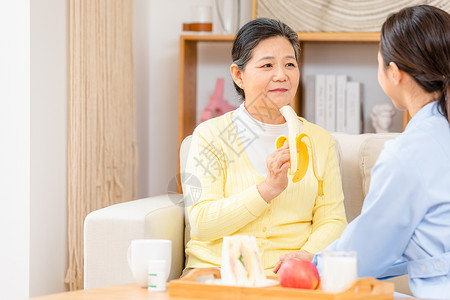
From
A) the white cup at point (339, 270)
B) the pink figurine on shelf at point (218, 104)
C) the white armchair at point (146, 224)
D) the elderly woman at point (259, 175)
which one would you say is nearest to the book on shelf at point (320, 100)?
the pink figurine on shelf at point (218, 104)

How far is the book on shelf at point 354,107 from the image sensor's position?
3.13 meters

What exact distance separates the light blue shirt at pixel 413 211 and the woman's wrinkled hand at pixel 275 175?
1.48ft

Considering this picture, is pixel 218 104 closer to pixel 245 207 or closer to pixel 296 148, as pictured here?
pixel 245 207

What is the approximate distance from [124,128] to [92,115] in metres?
0.32

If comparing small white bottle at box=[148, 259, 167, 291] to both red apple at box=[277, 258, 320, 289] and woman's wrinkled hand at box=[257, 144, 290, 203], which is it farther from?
woman's wrinkled hand at box=[257, 144, 290, 203]

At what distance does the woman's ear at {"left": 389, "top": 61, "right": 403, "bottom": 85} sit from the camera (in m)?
1.38

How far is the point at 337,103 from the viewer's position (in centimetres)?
316

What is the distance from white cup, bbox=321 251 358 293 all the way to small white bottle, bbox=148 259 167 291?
1.10 feet

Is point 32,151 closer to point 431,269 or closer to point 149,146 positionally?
point 149,146

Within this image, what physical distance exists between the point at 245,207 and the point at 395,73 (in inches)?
25.2

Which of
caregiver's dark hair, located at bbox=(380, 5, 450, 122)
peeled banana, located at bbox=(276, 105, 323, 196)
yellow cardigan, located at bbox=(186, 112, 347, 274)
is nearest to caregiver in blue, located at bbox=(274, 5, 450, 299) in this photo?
caregiver's dark hair, located at bbox=(380, 5, 450, 122)

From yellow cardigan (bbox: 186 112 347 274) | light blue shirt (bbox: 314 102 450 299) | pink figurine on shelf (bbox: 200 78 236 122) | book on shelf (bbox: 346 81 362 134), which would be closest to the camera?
light blue shirt (bbox: 314 102 450 299)

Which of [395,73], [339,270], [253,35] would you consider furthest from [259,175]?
[339,270]

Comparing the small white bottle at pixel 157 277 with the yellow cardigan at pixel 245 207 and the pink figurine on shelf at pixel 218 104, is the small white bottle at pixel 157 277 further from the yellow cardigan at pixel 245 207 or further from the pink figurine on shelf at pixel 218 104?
the pink figurine on shelf at pixel 218 104
